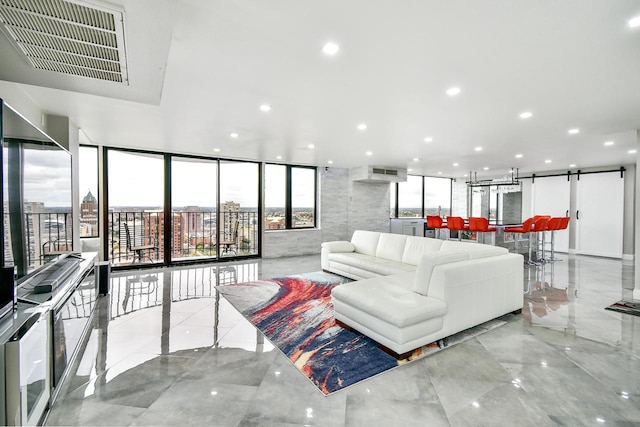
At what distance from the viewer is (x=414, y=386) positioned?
80.9 inches

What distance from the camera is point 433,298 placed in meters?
2.67

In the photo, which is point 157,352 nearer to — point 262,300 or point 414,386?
point 262,300

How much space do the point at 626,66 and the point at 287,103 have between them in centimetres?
306

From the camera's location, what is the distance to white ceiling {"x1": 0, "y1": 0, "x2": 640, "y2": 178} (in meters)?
1.76

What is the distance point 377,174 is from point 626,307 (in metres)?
5.48

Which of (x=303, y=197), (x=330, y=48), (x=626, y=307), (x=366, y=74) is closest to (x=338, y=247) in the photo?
(x=303, y=197)

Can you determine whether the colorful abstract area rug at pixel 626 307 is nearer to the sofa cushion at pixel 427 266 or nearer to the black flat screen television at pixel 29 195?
the sofa cushion at pixel 427 266

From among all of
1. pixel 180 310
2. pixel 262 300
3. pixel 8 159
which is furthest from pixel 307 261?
pixel 8 159

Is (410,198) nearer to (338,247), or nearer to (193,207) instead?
(338,247)

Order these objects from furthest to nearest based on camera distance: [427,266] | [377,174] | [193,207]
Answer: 1. [377,174]
2. [193,207]
3. [427,266]

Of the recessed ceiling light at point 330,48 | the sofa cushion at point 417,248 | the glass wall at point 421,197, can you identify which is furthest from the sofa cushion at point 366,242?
the glass wall at point 421,197

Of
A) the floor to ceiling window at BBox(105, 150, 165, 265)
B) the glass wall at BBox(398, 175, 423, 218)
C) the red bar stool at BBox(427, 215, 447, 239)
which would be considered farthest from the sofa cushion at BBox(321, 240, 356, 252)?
the glass wall at BBox(398, 175, 423, 218)

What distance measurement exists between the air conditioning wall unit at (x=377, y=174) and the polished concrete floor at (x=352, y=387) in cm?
517

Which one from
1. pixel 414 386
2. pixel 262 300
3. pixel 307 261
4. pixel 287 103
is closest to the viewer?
pixel 414 386
